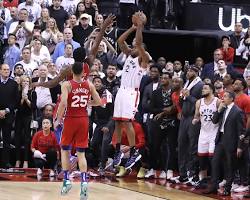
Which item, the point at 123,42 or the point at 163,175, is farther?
the point at 163,175

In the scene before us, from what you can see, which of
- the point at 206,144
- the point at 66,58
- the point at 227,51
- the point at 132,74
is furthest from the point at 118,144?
the point at 227,51

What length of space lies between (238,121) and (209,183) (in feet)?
4.35

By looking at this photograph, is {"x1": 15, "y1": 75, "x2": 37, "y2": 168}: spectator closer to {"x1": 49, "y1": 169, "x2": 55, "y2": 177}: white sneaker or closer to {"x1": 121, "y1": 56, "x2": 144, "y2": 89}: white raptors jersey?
{"x1": 49, "y1": 169, "x2": 55, "y2": 177}: white sneaker

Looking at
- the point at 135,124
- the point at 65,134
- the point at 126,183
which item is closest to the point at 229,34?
the point at 135,124

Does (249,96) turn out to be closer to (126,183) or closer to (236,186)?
(236,186)

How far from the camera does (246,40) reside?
67.9 ft

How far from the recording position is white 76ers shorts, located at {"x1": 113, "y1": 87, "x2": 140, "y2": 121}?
17156 millimetres

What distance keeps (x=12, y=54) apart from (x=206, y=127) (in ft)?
19.1

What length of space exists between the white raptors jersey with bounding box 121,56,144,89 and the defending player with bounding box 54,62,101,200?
3.44 meters

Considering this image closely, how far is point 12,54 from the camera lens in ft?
65.6

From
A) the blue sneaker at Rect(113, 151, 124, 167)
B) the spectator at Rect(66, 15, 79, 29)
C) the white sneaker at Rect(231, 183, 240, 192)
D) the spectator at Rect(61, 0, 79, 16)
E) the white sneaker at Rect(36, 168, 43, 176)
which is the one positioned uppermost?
the spectator at Rect(61, 0, 79, 16)

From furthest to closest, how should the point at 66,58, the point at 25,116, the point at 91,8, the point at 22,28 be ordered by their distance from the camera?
1. the point at 91,8
2. the point at 22,28
3. the point at 66,58
4. the point at 25,116

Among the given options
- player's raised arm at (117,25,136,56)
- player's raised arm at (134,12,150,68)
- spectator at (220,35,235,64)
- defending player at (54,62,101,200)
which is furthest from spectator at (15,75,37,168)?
spectator at (220,35,235,64)

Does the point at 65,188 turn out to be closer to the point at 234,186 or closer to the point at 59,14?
the point at 234,186
